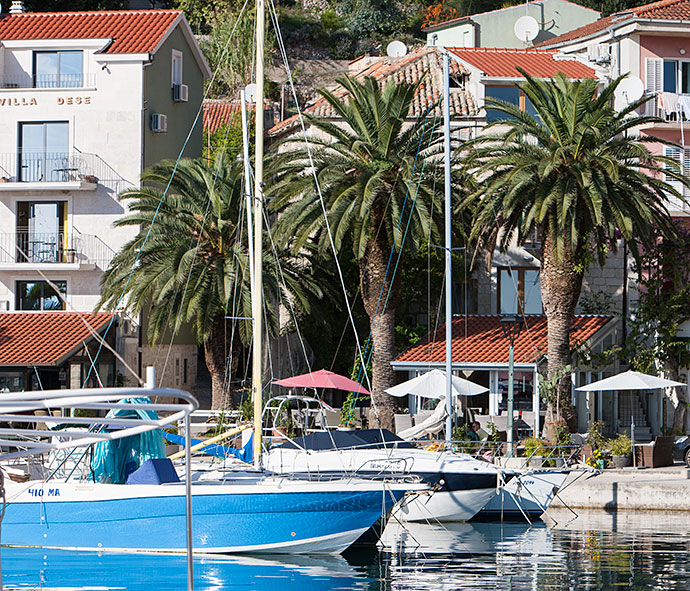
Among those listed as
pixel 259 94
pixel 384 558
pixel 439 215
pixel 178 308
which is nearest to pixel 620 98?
pixel 439 215

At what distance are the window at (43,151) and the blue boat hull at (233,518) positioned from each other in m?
25.3

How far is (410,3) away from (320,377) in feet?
185

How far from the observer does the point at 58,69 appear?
47.7 m

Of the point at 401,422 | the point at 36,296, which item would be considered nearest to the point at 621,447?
the point at 401,422

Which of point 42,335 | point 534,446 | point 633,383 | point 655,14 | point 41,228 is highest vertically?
point 655,14

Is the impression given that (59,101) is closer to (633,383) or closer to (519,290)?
(519,290)

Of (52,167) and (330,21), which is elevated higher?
(330,21)

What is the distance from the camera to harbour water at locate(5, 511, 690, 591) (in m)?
20.6

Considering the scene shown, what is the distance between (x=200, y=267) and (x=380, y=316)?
21.0 feet

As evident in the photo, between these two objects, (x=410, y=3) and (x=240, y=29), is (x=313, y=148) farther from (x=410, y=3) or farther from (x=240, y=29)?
(x=410, y=3)

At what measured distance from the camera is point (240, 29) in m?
68.8

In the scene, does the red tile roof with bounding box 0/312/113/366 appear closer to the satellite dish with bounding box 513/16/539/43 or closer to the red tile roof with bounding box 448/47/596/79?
the red tile roof with bounding box 448/47/596/79

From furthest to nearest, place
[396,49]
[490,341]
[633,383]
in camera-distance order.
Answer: [396,49] → [490,341] → [633,383]

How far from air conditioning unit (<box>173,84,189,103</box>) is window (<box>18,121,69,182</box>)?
5243mm
